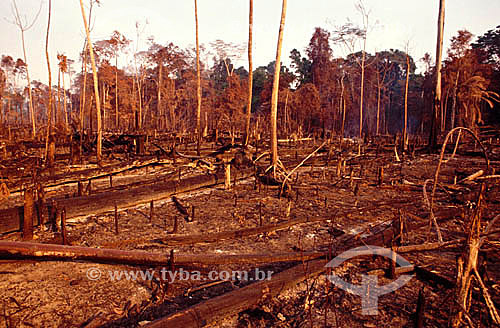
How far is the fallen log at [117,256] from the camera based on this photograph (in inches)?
121

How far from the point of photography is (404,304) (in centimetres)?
297

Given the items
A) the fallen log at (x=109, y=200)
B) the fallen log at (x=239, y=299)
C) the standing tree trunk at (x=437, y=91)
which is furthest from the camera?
the standing tree trunk at (x=437, y=91)

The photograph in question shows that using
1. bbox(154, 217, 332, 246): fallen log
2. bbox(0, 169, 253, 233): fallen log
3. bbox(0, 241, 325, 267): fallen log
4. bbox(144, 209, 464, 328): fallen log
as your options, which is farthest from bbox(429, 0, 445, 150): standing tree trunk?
bbox(0, 241, 325, 267): fallen log

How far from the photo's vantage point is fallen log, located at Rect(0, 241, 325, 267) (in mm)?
3080

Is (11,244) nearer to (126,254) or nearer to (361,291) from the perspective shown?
(126,254)

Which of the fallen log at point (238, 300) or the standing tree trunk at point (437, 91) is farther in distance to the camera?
the standing tree trunk at point (437, 91)

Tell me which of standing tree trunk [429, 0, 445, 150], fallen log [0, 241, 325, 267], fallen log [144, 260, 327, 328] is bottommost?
fallen log [144, 260, 327, 328]

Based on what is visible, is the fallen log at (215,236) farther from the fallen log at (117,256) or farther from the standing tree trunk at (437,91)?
the standing tree trunk at (437,91)

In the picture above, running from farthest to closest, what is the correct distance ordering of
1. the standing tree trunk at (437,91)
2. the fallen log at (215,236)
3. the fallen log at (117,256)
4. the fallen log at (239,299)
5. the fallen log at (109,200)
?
the standing tree trunk at (437,91) < the fallen log at (109,200) < the fallen log at (215,236) < the fallen log at (117,256) < the fallen log at (239,299)

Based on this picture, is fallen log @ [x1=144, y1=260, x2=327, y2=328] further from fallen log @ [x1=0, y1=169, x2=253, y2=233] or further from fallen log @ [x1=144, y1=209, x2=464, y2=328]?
fallen log @ [x1=0, y1=169, x2=253, y2=233]

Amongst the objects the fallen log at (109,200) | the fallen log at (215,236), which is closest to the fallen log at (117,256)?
the fallen log at (215,236)

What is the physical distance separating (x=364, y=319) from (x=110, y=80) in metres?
44.5

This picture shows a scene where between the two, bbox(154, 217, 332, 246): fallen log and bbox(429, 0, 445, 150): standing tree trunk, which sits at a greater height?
bbox(429, 0, 445, 150): standing tree trunk

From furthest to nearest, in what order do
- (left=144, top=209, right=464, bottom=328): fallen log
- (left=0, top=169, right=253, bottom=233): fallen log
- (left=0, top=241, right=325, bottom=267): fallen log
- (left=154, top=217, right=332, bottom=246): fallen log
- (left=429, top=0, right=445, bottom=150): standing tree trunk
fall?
(left=429, top=0, right=445, bottom=150): standing tree trunk
(left=0, top=169, right=253, bottom=233): fallen log
(left=154, top=217, right=332, bottom=246): fallen log
(left=0, top=241, right=325, bottom=267): fallen log
(left=144, top=209, right=464, bottom=328): fallen log
